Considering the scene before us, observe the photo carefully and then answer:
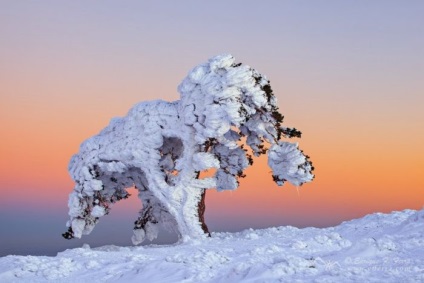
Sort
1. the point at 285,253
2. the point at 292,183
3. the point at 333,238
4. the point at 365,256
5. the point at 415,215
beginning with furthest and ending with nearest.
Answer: the point at 292,183 < the point at 415,215 < the point at 333,238 < the point at 285,253 < the point at 365,256

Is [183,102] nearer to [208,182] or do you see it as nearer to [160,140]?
[160,140]

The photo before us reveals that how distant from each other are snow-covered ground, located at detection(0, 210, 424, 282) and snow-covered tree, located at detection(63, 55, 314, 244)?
3.57 meters

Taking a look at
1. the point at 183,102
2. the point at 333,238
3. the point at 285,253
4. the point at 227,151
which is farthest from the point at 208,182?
the point at 285,253

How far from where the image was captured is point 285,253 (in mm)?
11633

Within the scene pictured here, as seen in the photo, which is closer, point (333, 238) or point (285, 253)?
point (285, 253)

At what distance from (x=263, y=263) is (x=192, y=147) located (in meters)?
8.07

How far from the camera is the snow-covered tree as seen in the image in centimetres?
1752

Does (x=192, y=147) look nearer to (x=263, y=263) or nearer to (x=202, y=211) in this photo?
(x=202, y=211)

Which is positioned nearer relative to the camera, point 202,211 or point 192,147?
point 192,147

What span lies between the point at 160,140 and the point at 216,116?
2.11 metres

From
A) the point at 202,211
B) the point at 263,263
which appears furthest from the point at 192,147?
the point at 263,263

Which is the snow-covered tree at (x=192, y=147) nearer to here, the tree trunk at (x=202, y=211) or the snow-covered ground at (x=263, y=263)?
the tree trunk at (x=202, y=211)

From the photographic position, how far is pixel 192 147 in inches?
708

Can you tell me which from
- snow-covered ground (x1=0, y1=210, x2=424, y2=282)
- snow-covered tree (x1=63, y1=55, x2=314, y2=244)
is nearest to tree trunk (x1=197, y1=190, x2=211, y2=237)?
snow-covered tree (x1=63, y1=55, x2=314, y2=244)
